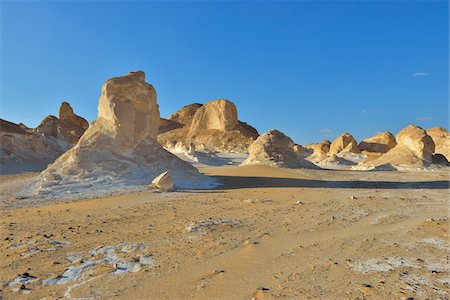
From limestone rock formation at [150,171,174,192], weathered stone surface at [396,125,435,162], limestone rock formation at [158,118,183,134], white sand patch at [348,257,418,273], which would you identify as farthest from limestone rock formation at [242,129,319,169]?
limestone rock formation at [158,118,183,134]

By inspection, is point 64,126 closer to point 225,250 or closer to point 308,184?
point 308,184

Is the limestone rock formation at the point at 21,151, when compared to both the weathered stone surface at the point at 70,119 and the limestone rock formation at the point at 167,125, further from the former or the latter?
the limestone rock formation at the point at 167,125

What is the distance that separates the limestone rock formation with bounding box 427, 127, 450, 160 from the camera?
3162cm

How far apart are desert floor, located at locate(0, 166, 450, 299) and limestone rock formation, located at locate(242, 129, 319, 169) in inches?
397

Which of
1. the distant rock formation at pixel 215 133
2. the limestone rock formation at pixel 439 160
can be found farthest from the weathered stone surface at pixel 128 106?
the distant rock formation at pixel 215 133

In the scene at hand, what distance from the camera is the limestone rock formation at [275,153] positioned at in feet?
57.4

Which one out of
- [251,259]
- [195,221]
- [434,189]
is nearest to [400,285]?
[251,259]

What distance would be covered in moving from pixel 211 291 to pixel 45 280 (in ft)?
5.52

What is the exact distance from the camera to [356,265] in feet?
11.8

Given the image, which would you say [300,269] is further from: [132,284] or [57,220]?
[57,220]

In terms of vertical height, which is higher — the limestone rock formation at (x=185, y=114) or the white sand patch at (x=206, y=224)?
the limestone rock formation at (x=185, y=114)

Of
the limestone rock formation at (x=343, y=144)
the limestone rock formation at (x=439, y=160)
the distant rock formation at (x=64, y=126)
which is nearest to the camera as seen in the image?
the limestone rock formation at (x=439, y=160)

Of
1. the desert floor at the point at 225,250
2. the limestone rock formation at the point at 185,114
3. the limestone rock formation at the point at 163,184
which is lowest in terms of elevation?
the desert floor at the point at 225,250

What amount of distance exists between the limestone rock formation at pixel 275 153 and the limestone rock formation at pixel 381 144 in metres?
23.5
